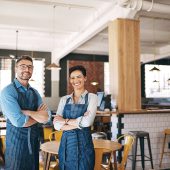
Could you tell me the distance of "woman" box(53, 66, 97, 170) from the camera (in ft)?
8.23

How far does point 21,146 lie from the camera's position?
237cm

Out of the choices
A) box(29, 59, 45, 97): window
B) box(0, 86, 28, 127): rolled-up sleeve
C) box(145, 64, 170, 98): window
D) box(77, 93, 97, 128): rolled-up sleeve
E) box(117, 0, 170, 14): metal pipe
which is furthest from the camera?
box(145, 64, 170, 98): window

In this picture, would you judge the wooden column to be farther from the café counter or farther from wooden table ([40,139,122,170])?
wooden table ([40,139,122,170])

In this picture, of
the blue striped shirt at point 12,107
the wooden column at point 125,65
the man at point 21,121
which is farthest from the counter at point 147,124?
the blue striped shirt at point 12,107

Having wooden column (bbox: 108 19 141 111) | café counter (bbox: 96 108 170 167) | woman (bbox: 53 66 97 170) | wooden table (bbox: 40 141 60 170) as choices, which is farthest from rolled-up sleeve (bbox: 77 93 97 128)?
wooden column (bbox: 108 19 141 111)

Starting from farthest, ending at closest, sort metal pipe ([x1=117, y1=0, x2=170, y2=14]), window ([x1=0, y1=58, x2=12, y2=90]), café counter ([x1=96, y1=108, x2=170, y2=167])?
window ([x1=0, y1=58, x2=12, y2=90]), café counter ([x1=96, y1=108, x2=170, y2=167]), metal pipe ([x1=117, y1=0, x2=170, y2=14])

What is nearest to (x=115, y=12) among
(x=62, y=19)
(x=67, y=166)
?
(x=62, y=19)

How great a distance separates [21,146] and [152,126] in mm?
3579

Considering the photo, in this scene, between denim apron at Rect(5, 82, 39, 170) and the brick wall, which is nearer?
denim apron at Rect(5, 82, 39, 170)

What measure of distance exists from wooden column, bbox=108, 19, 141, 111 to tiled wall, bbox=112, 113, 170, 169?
12.1 inches

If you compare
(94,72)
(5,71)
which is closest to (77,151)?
(5,71)

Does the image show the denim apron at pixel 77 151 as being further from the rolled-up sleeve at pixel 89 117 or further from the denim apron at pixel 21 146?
the denim apron at pixel 21 146

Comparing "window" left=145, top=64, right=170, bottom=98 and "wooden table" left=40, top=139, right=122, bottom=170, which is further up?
"window" left=145, top=64, right=170, bottom=98

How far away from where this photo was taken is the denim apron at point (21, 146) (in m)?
2.37
